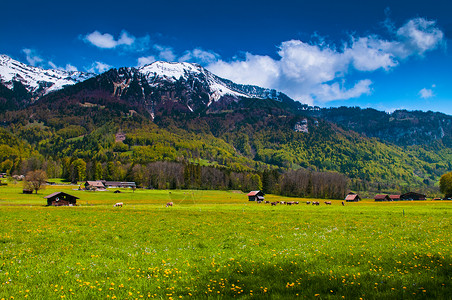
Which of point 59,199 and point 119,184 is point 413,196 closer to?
point 59,199

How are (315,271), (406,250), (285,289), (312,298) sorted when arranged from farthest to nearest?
(406,250), (315,271), (285,289), (312,298)

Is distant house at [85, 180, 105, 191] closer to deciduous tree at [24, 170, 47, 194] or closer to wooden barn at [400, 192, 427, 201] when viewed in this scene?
deciduous tree at [24, 170, 47, 194]

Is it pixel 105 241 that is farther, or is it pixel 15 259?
pixel 105 241

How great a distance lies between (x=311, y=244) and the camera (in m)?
16.5

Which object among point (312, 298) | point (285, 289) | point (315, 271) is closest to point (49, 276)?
point (285, 289)

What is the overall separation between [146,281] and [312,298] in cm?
596

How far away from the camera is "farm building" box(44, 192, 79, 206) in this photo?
7606 cm

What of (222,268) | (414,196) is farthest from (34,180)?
(414,196)

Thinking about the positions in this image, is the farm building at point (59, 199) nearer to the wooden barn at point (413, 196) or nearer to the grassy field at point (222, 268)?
the grassy field at point (222, 268)

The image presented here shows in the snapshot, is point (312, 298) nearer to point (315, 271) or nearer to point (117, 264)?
point (315, 271)

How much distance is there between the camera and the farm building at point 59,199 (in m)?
76.1

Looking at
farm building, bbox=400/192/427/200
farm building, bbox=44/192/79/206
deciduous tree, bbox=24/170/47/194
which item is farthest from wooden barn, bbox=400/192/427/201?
deciduous tree, bbox=24/170/47/194

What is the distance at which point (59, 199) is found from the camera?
77.9m

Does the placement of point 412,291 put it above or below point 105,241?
above
